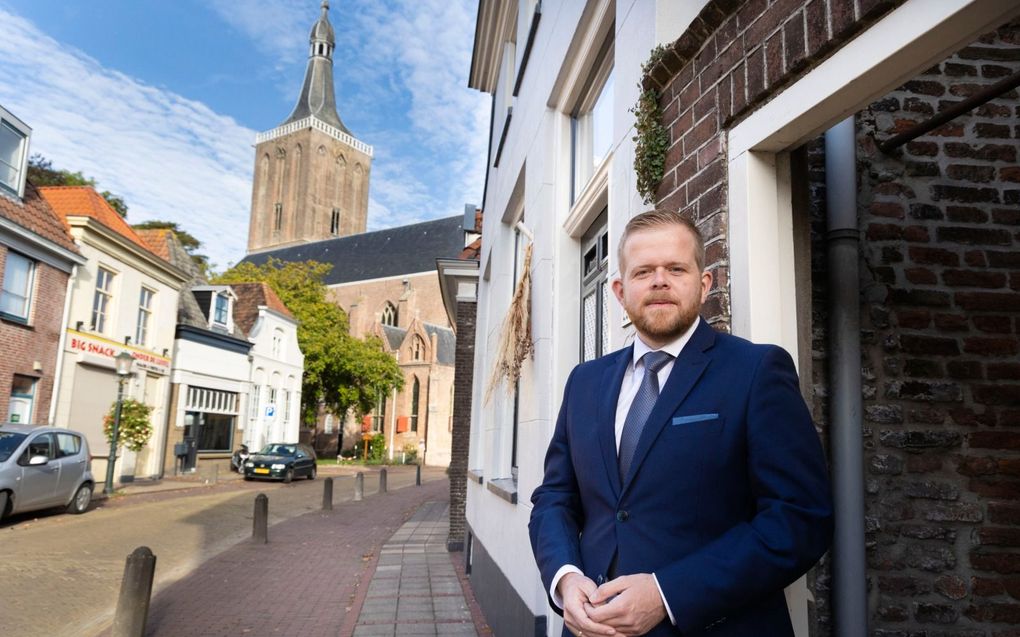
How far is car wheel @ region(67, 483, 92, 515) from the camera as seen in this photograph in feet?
43.1

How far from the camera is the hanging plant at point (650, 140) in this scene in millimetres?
2725

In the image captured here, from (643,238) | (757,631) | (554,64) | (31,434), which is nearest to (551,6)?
(554,64)

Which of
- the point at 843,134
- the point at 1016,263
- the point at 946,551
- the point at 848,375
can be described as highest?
the point at 843,134

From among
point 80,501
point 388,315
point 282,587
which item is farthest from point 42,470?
point 388,315

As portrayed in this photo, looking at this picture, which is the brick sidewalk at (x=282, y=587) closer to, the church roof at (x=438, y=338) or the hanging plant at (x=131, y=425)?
the hanging plant at (x=131, y=425)

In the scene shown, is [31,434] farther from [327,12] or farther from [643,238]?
[327,12]

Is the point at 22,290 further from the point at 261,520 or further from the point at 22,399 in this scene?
the point at 261,520

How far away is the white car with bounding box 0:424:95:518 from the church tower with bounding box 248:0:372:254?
63.3 m

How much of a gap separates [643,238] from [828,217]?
4.75 ft

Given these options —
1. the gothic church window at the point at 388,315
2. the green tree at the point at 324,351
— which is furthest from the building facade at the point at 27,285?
the gothic church window at the point at 388,315

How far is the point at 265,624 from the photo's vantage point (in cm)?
646

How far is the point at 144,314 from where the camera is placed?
2222 cm

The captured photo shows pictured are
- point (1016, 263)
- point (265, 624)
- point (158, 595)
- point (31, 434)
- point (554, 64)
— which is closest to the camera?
point (1016, 263)

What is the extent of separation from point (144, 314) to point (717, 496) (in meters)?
23.8
